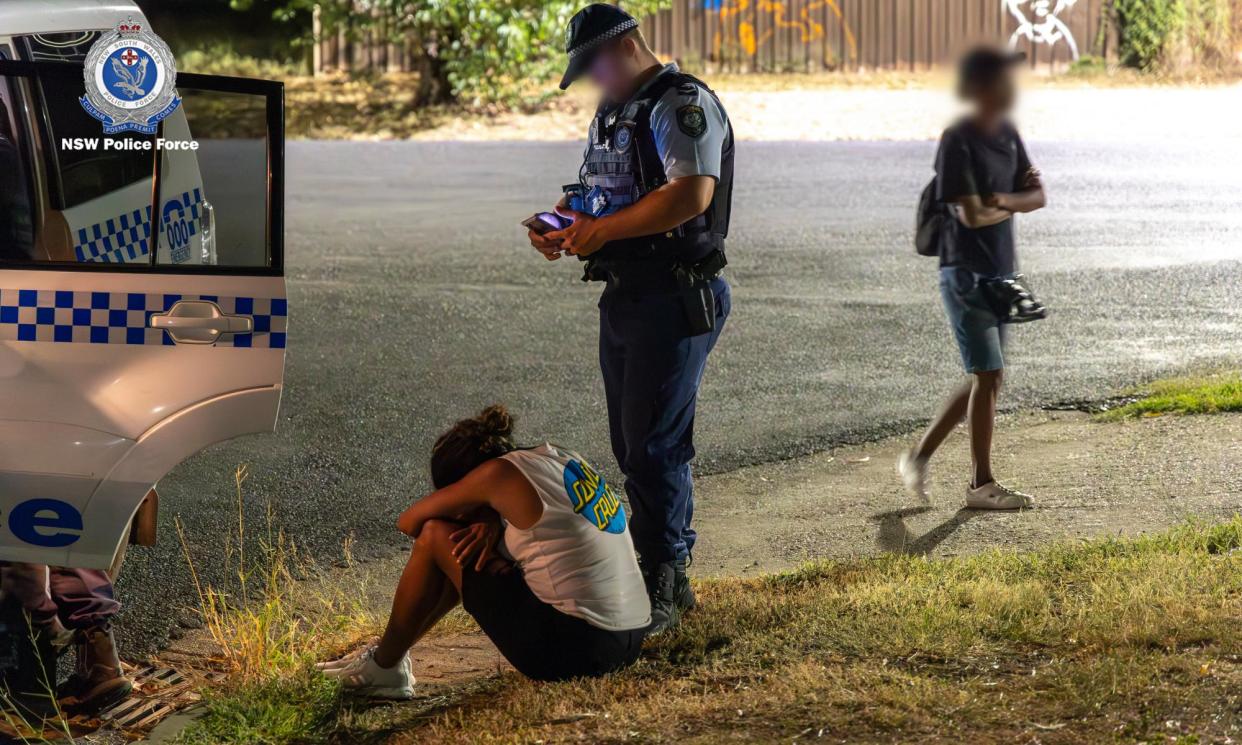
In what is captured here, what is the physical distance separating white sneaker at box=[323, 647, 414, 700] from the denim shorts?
254 centimetres

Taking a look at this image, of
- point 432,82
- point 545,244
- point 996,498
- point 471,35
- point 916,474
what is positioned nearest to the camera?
point 545,244

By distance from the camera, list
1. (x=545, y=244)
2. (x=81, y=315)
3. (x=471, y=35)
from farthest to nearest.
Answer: (x=471, y=35), (x=545, y=244), (x=81, y=315)

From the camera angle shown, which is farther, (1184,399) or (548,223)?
(1184,399)

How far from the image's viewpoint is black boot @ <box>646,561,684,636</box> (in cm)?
405

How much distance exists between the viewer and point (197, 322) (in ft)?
11.4

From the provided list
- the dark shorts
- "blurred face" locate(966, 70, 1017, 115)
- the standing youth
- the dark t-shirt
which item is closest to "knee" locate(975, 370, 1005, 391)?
the standing youth

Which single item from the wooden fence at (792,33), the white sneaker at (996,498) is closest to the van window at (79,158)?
the white sneaker at (996,498)

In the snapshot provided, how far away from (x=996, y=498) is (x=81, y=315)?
3.43 metres

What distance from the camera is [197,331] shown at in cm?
348

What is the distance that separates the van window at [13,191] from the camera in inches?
143

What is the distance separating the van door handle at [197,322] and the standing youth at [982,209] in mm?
2738

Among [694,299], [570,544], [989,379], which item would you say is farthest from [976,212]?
[570,544]

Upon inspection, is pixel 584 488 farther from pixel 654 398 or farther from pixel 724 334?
pixel 724 334

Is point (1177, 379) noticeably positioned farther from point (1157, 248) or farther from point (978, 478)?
point (1157, 248)
